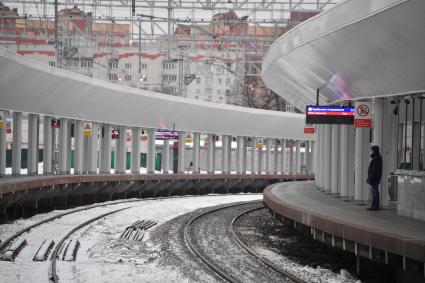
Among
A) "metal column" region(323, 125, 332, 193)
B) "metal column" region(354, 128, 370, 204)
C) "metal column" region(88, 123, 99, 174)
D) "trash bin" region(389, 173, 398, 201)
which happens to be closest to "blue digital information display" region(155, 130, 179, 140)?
→ "metal column" region(88, 123, 99, 174)

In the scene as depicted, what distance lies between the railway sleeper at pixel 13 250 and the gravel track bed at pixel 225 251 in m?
3.53

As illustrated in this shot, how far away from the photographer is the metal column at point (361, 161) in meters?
20.4

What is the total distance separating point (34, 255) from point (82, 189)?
17.5m

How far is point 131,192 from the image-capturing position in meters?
38.7

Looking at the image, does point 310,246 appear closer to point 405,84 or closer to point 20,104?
point 405,84

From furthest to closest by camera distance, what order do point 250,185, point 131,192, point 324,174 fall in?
point 250,185, point 131,192, point 324,174

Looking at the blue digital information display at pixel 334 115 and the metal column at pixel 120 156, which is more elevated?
the blue digital information display at pixel 334 115

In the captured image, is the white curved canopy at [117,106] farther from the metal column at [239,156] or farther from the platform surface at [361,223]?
the platform surface at [361,223]

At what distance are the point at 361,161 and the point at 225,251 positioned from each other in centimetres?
497

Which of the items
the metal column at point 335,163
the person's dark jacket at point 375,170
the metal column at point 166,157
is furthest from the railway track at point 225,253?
the metal column at point 166,157

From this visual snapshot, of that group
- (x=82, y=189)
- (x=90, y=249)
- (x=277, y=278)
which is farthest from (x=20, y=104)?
(x=277, y=278)

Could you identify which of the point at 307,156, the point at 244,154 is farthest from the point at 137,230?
the point at 307,156

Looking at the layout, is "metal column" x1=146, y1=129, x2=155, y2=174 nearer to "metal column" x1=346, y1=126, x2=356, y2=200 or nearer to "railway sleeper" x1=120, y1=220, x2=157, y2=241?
"railway sleeper" x1=120, y1=220, x2=157, y2=241

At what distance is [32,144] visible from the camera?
105ft
